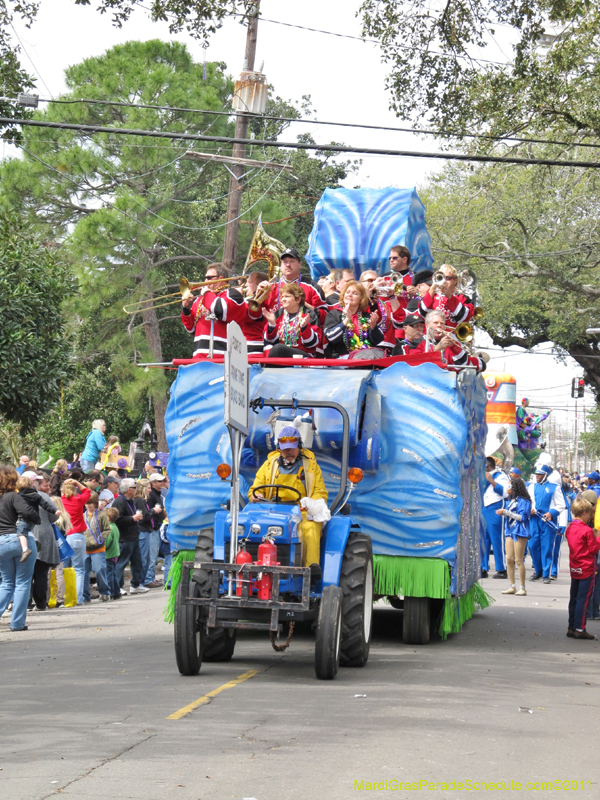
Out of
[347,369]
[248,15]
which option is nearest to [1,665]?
[347,369]

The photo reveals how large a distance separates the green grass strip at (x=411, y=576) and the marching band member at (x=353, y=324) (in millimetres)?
2346

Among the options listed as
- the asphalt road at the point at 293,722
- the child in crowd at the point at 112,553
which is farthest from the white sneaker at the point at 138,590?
the asphalt road at the point at 293,722

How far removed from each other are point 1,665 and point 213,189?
30754mm

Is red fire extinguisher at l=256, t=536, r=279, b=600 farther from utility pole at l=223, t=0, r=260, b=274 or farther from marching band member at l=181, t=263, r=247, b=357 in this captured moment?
utility pole at l=223, t=0, r=260, b=274

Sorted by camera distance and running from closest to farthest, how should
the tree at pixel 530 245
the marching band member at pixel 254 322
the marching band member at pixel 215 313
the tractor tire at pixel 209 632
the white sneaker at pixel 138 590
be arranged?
1. the tractor tire at pixel 209 632
2. the marching band member at pixel 215 313
3. the marching band member at pixel 254 322
4. the white sneaker at pixel 138 590
5. the tree at pixel 530 245

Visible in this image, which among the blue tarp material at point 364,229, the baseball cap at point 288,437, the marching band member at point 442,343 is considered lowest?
the baseball cap at point 288,437

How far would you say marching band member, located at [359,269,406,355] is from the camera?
13016mm

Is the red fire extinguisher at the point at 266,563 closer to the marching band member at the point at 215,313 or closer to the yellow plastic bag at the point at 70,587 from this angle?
the marching band member at the point at 215,313

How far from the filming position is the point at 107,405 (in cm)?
3875

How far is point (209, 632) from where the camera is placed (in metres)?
10.1

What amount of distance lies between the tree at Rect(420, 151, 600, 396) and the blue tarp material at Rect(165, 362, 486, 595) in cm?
2658

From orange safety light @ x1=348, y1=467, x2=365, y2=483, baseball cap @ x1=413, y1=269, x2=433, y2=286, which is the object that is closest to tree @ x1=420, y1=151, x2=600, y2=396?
baseball cap @ x1=413, y1=269, x2=433, y2=286

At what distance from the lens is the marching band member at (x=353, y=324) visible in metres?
12.7

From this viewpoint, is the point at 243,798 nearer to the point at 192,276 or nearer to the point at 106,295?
the point at 106,295
